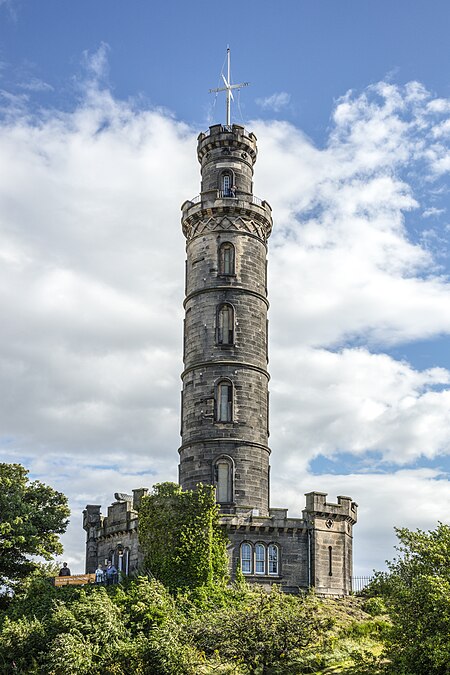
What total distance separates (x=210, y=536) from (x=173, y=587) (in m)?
2.99

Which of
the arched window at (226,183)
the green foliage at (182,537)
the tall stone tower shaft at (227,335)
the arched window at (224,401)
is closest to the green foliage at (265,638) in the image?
the green foliage at (182,537)

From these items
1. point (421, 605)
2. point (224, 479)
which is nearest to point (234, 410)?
point (224, 479)

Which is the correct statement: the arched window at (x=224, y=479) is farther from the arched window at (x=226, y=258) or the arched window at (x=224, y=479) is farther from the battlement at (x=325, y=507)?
the arched window at (x=226, y=258)

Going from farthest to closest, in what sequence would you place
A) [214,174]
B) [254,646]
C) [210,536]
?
[214,174]
[210,536]
[254,646]

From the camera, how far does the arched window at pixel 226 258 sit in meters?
51.5

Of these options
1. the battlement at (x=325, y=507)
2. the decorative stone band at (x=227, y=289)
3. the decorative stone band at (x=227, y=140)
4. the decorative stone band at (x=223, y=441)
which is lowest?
the battlement at (x=325, y=507)

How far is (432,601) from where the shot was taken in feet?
94.1

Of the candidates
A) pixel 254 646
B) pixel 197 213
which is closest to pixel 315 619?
pixel 254 646

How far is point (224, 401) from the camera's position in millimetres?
49562

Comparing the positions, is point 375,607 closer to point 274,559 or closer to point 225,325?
point 274,559

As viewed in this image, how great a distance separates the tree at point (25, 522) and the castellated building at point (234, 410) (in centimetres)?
324

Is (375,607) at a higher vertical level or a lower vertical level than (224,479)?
lower

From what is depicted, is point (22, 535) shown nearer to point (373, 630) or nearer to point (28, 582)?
point (28, 582)

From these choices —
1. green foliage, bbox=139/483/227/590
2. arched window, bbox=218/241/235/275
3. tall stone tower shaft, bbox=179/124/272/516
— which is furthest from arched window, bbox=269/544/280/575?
arched window, bbox=218/241/235/275
